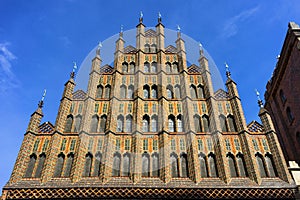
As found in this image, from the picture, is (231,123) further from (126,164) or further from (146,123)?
(126,164)

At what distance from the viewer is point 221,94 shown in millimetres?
17219

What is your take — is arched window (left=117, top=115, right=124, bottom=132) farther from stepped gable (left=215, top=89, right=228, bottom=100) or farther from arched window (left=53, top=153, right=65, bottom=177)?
stepped gable (left=215, top=89, right=228, bottom=100)

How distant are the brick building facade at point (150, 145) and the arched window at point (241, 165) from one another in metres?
0.05

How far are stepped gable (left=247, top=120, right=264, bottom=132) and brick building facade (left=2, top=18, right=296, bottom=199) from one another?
6 centimetres

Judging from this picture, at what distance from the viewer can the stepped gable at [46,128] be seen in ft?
49.2

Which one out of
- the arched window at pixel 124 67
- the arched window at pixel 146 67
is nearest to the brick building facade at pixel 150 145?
the arched window at pixel 146 67

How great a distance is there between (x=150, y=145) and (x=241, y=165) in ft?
15.4

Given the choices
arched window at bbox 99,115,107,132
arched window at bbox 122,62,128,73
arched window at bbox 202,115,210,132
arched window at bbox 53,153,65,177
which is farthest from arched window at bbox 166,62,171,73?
arched window at bbox 53,153,65,177

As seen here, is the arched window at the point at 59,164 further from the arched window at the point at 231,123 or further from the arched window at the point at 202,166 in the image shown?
the arched window at the point at 231,123

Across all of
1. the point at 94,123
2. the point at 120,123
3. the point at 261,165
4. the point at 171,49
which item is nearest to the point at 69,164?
the point at 94,123

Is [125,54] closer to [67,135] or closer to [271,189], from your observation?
[67,135]

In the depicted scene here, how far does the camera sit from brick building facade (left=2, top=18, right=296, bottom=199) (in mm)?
12406

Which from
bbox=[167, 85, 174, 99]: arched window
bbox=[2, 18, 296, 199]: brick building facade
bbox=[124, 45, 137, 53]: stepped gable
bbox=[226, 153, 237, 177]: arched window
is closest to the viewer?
bbox=[2, 18, 296, 199]: brick building facade

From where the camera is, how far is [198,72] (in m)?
18.7
